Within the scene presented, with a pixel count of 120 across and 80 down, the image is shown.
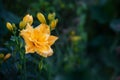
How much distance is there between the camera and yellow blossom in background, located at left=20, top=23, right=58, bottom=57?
193 cm

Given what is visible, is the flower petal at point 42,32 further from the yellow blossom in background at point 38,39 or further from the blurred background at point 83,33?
the blurred background at point 83,33

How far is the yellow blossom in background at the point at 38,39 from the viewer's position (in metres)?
1.93

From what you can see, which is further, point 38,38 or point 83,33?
point 83,33

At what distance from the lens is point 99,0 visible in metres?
4.55

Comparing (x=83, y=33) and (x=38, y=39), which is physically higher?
(x=83, y=33)

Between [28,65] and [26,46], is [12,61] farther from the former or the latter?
[26,46]

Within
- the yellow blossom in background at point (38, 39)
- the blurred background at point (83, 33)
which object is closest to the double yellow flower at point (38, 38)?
the yellow blossom in background at point (38, 39)

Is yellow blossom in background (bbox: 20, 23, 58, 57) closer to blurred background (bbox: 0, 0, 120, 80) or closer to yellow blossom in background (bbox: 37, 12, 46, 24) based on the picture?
yellow blossom in background (bbox: 37, 12, 46, 24)

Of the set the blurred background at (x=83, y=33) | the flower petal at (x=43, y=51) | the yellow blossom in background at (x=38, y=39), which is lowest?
the flower petal at (x=43, y=51)

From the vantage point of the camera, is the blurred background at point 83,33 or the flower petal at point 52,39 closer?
the flower petal at point 52,39

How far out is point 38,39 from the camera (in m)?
1.99

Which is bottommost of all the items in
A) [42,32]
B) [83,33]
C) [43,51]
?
[43,51]

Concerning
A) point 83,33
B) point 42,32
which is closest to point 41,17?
point 42,32

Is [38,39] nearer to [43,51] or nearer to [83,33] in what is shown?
[43,51]
